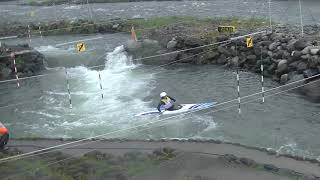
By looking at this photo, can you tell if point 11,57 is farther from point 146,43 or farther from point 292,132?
point 292,132

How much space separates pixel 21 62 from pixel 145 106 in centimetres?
1190

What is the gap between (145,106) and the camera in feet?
72.5

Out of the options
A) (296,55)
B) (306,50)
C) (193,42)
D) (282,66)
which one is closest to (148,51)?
(193,42)

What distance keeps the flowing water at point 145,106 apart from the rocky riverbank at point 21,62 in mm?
939

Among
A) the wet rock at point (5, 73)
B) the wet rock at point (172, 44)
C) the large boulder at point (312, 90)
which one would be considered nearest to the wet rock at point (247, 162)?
the large boulder at point (312, 90)

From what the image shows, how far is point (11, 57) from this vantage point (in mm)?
29391

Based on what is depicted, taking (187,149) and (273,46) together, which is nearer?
(187,149)

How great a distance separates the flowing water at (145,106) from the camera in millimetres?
17922

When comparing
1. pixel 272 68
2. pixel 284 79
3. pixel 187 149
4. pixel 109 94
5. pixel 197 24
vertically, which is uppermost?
pixel 197 24

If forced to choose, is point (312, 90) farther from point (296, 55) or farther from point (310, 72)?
point (296, 55)

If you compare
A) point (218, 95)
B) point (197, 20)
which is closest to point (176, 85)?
point (218, 95)

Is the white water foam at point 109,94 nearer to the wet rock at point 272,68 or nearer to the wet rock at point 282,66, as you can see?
the wet rock at point 272,68

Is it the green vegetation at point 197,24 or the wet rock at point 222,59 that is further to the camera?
the green vegetation at point 197,24

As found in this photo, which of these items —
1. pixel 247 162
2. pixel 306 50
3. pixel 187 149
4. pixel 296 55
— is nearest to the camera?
pixel 247 162
